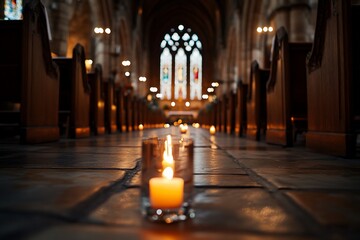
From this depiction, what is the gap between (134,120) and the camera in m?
10.5

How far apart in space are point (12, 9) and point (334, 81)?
9091mm

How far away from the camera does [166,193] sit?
2.06 ft

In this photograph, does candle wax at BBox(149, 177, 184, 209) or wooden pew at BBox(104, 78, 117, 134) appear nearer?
candle wax at BBox(149, 177, 184, 209)

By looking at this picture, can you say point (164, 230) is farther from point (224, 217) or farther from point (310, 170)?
point (310, 170)

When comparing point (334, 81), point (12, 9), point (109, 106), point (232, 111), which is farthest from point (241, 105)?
point (12, 9)

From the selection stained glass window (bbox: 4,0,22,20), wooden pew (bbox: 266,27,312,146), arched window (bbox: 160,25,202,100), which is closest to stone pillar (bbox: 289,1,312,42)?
wooden pew (bbox: 266,27,312,146)

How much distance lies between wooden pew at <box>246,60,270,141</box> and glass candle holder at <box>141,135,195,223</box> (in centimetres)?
356

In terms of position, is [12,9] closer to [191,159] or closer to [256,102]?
[256,102]

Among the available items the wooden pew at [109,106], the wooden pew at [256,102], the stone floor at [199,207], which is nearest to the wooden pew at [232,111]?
the wooden pew at [256,102]

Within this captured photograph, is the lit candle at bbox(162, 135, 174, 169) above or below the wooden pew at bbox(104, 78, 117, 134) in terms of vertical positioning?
below

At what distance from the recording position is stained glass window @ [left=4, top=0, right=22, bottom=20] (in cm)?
848

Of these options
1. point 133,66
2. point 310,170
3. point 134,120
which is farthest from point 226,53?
point 310,170

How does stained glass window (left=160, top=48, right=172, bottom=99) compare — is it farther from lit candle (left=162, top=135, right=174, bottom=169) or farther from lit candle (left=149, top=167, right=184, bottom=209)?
lit candle (left=149, top=167, right=184, bottom=209)

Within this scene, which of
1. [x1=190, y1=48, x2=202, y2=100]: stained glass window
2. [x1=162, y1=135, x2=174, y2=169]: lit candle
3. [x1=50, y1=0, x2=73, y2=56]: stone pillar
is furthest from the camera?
[x1=190, y1=48, x2=202, y2=100]: stained glass window
